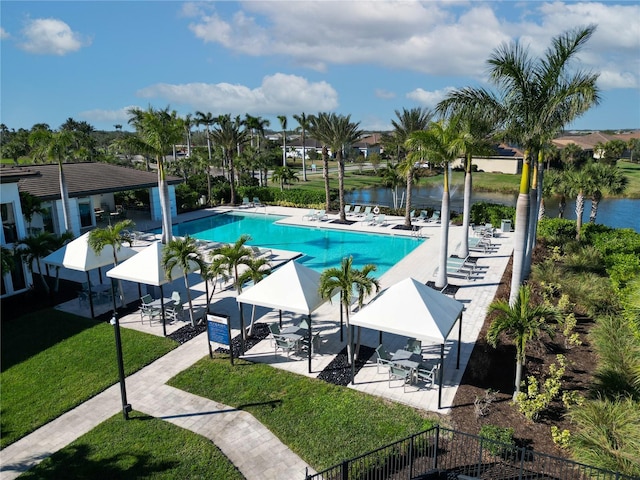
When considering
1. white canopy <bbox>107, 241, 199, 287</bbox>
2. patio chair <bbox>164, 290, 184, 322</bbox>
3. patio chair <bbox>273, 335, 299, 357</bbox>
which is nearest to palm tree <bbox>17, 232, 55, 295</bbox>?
white canopy <bbox>107, 241, 199, 287</bbox>

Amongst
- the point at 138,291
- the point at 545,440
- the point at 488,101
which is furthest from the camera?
the point at 138,291

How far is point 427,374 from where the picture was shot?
11312 mm

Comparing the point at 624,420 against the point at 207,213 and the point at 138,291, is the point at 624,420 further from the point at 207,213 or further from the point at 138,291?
the point at 207,213

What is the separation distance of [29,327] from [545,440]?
15865mm

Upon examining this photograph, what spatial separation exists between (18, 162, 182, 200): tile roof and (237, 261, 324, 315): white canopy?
19.0 metres

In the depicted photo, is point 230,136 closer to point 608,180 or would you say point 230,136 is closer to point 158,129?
point 158,129

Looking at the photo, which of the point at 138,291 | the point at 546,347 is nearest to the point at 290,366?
the point at 546,347

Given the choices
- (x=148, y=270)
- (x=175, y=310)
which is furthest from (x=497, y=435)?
(x=148, y=270)

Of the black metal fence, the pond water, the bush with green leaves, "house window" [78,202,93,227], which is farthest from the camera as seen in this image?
the pond water

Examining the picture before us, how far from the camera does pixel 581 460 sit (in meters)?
7.79

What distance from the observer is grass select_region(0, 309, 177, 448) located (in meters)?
10.6

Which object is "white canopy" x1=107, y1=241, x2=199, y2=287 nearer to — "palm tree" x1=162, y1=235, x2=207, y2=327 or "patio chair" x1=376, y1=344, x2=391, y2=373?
"palm tree" x1=162, y1=235, x2=207, y2=327

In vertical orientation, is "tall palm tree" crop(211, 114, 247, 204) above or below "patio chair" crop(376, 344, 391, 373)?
above

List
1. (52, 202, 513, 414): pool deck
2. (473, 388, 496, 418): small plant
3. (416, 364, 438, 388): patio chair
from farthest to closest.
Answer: (52, 202, 513, 414): pool deck < (416, 364, 438, 388): patio chair < (473, 388, 496, 418): small plant
